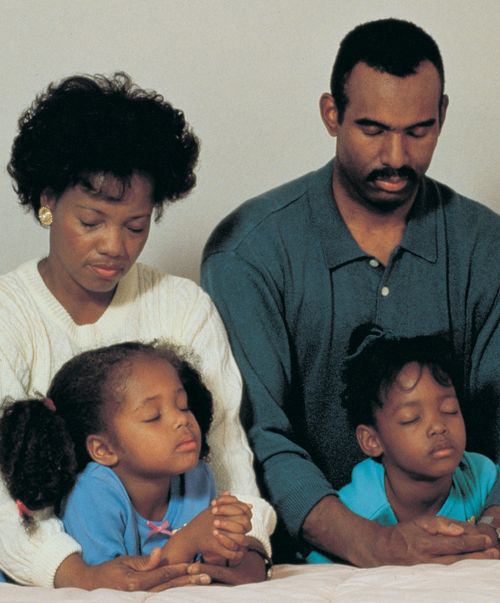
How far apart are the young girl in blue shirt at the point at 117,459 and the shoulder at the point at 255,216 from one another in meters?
0.45

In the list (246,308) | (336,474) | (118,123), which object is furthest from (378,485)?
(118,123)

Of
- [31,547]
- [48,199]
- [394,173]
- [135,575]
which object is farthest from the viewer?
[394,173]

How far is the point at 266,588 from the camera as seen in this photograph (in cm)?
192

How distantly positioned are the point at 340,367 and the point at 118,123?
0.67m

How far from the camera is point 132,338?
2.42 metres

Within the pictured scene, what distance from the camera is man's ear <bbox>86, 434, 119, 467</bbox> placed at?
2.21 metres

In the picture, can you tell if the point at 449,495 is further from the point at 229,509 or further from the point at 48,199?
the point at 48,199

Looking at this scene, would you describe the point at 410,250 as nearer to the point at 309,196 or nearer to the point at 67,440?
the point at 309,196

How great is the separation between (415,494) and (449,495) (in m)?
0.07

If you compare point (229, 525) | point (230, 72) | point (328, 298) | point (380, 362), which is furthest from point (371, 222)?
point (229, 525)

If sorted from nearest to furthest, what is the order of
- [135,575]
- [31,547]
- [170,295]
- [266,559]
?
[135,575] < [31,547] < [266,559] < [170,295]

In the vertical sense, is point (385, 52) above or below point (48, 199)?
above

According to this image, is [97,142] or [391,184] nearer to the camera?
[97,142]

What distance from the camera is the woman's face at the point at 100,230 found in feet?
7.48
